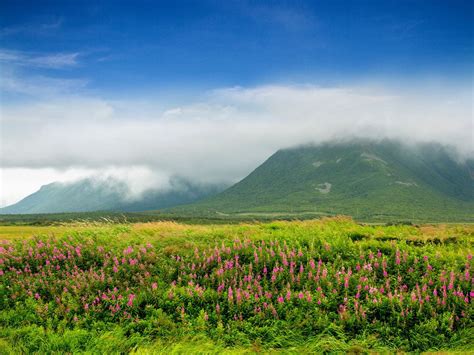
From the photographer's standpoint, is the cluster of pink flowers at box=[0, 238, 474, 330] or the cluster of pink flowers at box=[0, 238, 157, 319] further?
the cluster of pink flowers at box=[0, 238, 157, 319]

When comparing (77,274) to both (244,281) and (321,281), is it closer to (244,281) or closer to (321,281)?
(244,281)

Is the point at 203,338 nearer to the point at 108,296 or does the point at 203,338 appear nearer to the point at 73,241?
the point at 108,296

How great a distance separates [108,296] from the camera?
35.2 ft

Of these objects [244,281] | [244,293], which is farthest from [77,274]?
[244,293]

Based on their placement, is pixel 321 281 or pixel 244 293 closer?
pixel 244 293

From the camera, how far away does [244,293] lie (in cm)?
1023

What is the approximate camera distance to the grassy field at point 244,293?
29.1ft

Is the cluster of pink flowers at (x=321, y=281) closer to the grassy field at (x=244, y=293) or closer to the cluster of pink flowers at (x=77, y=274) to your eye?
the grassy field at (x=244, y=293)

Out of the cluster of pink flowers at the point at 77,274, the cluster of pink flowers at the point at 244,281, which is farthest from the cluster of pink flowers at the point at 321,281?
the cluster of pink flowers at the point at 77,274

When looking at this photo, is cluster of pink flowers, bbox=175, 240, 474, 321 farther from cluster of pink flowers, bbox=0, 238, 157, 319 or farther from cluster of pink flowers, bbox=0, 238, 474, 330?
cluster of pink flowers, bbox=0, 238, 157, 319

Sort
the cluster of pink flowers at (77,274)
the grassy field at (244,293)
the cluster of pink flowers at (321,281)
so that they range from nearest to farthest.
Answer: the grassy field at (244,293), the cluster of pink flowers at (321,281), the cluster of pink flowers at (77,274)

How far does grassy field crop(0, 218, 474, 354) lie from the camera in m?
8.86

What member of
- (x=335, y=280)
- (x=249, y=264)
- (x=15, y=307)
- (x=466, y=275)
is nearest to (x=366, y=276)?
(x=335, y=280)

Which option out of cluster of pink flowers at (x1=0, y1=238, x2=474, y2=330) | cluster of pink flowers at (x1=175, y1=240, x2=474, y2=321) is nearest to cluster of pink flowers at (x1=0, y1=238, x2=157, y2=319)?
cluster of pink flowers at (x1=0, y1=238, x2=474, y2=330)
